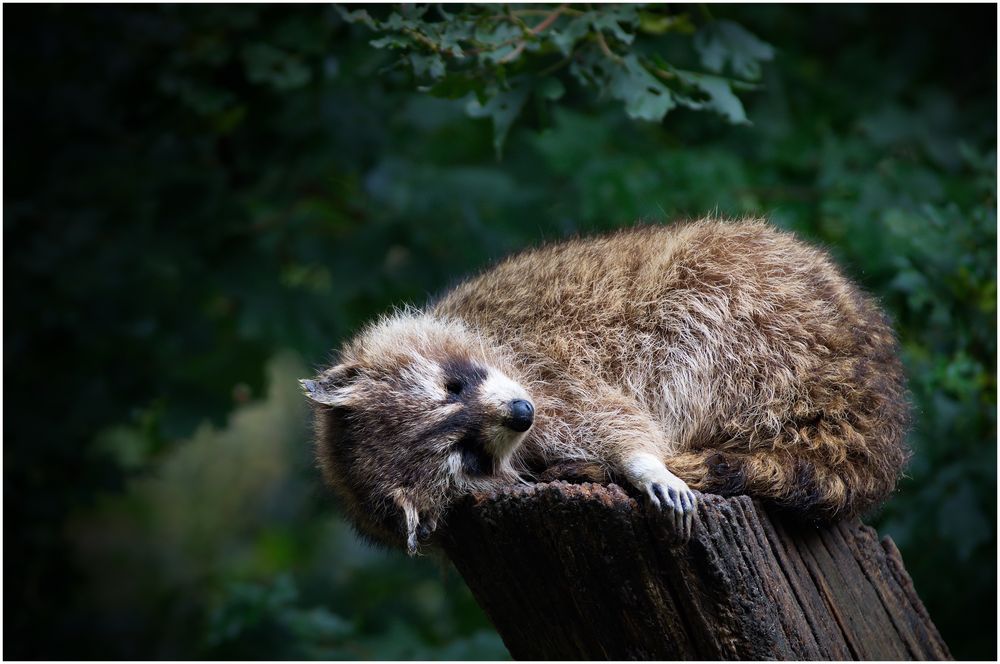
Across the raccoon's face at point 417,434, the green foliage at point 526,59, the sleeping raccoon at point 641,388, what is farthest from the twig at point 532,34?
the raccoon's face at point 417,434

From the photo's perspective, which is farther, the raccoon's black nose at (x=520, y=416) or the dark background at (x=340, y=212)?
the dark background at (x=340, y=212)

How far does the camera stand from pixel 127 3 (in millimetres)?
5570

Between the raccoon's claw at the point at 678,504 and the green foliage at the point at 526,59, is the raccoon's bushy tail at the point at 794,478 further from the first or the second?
the green foliage at the point at 526,59

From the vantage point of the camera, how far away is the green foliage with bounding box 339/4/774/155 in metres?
3.63

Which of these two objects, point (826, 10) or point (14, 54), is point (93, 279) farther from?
point (826, 10)

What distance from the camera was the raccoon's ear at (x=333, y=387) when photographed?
3682 millimetres

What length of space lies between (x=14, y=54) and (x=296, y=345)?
7.65 ft

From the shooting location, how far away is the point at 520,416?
334cm

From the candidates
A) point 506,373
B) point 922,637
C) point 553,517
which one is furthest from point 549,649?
point 922,637

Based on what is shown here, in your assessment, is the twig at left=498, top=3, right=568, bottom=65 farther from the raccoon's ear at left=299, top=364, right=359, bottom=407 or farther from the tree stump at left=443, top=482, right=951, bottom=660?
the tree stump at left=443, top=482, right=951, bottom=660

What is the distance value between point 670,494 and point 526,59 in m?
1.96

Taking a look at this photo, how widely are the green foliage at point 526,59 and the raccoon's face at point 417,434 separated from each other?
0.97 metres

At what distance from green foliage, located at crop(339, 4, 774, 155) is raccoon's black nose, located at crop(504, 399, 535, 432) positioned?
3.54 ft

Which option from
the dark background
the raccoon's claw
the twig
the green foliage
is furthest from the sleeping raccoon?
the dark background
